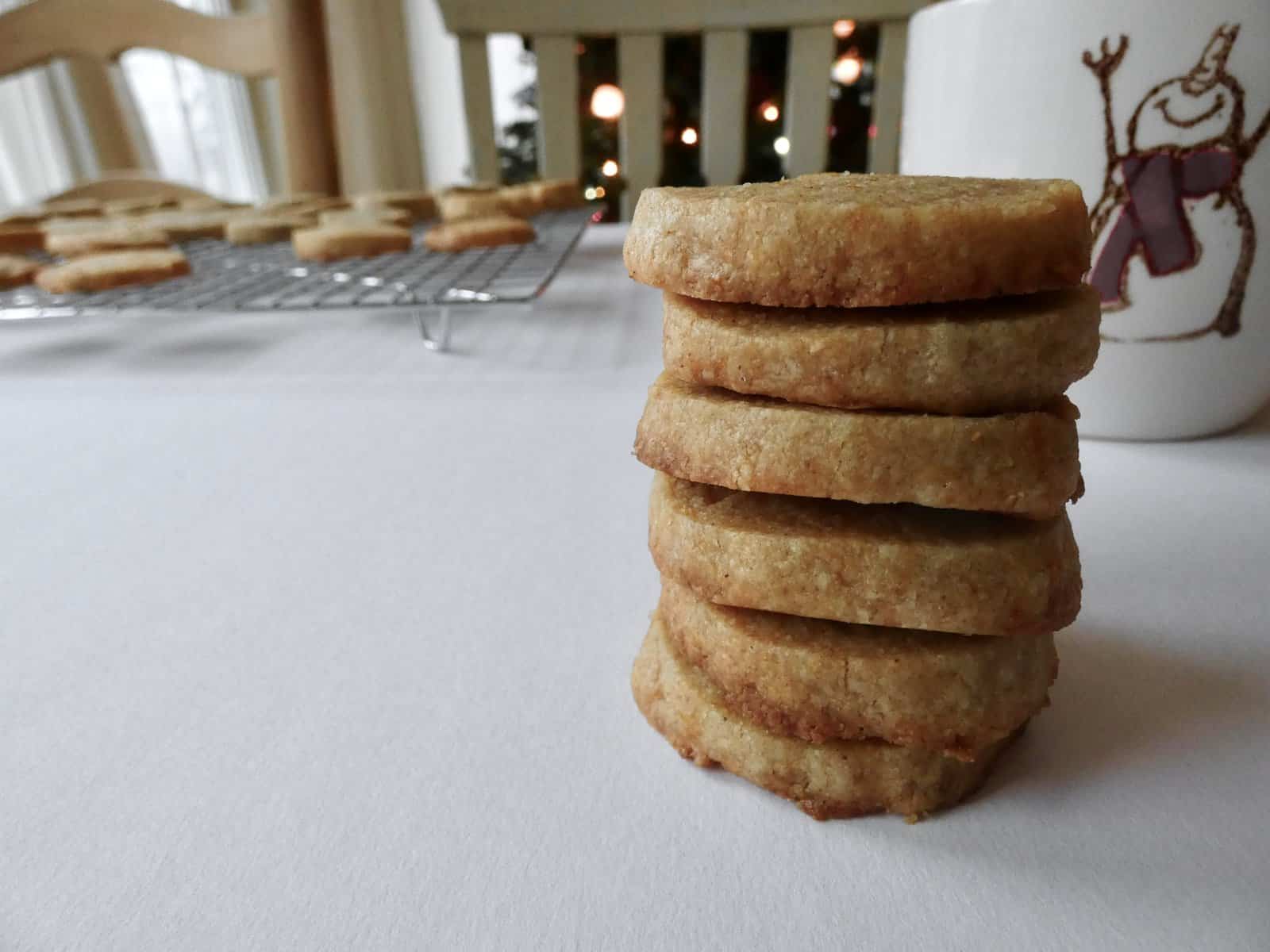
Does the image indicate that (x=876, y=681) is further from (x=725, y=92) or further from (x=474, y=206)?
(x=725, y=92)

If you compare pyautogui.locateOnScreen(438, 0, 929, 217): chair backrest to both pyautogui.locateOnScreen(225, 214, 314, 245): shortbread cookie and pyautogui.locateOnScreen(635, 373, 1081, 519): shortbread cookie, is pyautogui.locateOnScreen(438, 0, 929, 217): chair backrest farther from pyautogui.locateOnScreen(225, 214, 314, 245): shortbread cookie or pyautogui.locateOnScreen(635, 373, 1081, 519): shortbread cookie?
pyautogui.locateOnScreen(635, 373, 1081, 519): shortbread cookie

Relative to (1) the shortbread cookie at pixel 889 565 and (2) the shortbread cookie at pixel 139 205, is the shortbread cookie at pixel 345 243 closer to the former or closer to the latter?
(2) the shortbread cookie at pixel 139 205

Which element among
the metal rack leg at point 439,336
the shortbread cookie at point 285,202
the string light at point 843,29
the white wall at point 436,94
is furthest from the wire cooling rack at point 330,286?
the white wall at point 436,94

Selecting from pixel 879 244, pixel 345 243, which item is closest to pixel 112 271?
pixel 345 243

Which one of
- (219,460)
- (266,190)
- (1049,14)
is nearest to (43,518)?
(219,460)

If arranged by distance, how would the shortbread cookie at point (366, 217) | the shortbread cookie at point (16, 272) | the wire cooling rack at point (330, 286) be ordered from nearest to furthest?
the wire cooling rack at point (330, 286) < the shortbread cookie at point (16, 272) < the shortbread cookie at point (366, 217)

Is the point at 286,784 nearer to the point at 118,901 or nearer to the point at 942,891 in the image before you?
the point at 118,901
